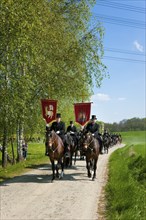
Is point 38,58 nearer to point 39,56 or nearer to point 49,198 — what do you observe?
point 39,56

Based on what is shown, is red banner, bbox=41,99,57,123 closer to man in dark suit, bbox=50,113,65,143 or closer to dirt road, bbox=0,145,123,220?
man in dark suit, bbox=50,113,65,143

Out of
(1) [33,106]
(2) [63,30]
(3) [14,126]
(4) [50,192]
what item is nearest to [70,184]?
(4) [50,192]

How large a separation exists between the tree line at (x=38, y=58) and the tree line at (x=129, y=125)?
146 metres

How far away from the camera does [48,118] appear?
21.2 m

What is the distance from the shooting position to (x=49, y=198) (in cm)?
1109

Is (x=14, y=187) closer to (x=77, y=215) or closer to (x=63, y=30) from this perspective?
(x=77, y=215)

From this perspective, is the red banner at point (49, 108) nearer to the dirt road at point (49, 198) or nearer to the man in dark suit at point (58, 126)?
the man in dark suit at point (58, 126)

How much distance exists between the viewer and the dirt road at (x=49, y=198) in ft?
30.1

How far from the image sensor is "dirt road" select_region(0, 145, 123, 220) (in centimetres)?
918

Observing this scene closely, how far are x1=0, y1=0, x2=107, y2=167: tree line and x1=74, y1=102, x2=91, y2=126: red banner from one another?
1545 mm

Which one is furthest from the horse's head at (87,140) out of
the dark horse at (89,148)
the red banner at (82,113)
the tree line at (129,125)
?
the tree line at (129,125)

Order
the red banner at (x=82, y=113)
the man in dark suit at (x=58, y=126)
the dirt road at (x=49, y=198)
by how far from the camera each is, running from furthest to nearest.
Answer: the red banner at (x=82, y=113) < the man in dark suit at (x=58, y=126) < the dirt road at (x=49, y=198)

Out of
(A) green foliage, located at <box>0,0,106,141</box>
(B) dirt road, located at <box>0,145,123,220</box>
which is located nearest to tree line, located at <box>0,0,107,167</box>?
(A) green foliage, located at <box>0,0,106,141</box>

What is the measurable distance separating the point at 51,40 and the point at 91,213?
46.9ft
